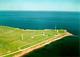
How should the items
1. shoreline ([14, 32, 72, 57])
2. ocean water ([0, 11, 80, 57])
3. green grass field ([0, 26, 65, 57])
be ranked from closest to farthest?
green grass field ([0, 26, 65, 57]) < shoreline ([14, 32, 72, 57]) < ocean water ([0, 11, 80, 57])

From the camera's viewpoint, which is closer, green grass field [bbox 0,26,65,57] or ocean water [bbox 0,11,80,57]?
green grass field [bbox 0,26,65,57]

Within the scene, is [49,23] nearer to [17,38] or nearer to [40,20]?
[40,20]

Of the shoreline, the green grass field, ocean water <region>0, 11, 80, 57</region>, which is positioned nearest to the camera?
the green grass field

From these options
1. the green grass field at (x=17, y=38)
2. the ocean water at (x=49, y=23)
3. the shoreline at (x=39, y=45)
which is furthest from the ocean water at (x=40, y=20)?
the shoreline at (x=39, y=45)

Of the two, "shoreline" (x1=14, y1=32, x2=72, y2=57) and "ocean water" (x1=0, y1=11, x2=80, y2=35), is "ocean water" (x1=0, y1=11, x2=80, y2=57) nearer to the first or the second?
"ocean water" (x1=0, y1=11, x2=80, y2=35)

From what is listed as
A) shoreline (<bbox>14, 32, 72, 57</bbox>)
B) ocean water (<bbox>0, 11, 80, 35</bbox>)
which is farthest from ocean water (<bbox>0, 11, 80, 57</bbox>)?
shoreline (<bbox>14, 32, 72, 57</bbox>)

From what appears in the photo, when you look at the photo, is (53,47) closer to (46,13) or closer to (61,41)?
(61,41)

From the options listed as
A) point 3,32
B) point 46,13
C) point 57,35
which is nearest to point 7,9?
point 3,32

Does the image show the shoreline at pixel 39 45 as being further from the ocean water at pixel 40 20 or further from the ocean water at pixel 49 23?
the ocean water at pixel 40 20
